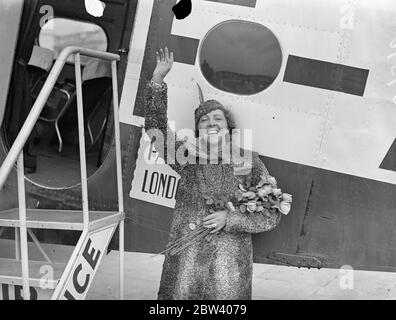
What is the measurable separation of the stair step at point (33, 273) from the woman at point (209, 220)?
0.64 meters

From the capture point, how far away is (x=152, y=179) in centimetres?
301

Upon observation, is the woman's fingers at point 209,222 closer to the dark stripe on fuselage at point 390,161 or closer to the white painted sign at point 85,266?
the white painted sign at point 85,266

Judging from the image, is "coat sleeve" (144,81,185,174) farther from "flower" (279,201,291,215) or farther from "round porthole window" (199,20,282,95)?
"flower" (279,201,291,215)

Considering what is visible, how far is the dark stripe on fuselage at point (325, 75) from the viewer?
269cm

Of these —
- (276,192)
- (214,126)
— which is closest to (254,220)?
(276,192)

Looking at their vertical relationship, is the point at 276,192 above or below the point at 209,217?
above

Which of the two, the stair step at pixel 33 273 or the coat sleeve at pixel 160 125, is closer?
the stair step at pixel 33 273

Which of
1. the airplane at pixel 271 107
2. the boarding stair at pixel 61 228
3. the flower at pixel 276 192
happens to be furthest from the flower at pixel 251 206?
the boarding stair at pixel 61 228

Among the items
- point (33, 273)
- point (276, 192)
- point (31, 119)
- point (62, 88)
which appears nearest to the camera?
point (31, 119)

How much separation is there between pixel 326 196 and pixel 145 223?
1.02 m

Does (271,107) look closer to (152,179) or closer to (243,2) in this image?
(243,2)

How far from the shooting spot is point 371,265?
270 cm

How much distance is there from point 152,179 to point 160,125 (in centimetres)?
38
